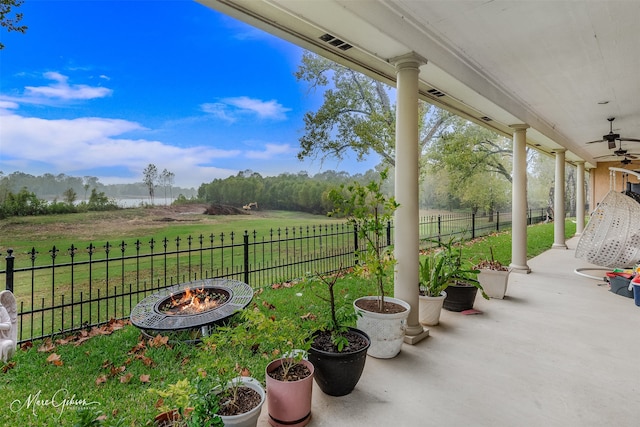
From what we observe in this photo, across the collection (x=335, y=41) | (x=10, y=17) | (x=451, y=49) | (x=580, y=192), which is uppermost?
(x=10, y=17)

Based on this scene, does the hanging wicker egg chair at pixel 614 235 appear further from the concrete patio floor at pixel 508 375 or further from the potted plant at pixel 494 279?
the potted plant at pixel 494 279

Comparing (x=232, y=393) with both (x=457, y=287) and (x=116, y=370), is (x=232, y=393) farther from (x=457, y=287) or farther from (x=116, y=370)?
(x=457, y=287)

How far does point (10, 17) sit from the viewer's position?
8.73 feet

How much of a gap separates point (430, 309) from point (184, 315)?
2.30 m

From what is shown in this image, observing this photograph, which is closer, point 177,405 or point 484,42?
point 177,405

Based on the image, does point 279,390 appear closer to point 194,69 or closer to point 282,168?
point 282,168

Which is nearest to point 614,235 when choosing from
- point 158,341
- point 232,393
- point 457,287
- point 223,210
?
point 457,287

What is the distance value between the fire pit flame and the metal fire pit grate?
6 centimetres

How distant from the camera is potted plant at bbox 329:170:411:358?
2357 millimetres

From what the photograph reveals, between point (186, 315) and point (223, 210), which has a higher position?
point (223, 210)

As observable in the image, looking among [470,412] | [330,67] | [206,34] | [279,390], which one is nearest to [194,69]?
[206,34]

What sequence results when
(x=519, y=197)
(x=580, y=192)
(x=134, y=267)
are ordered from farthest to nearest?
(x=580, y=192) → (x=134, y=267) → (x=519, y=197)

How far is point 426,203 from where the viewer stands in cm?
1304

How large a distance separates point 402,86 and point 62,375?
3.45 meters
